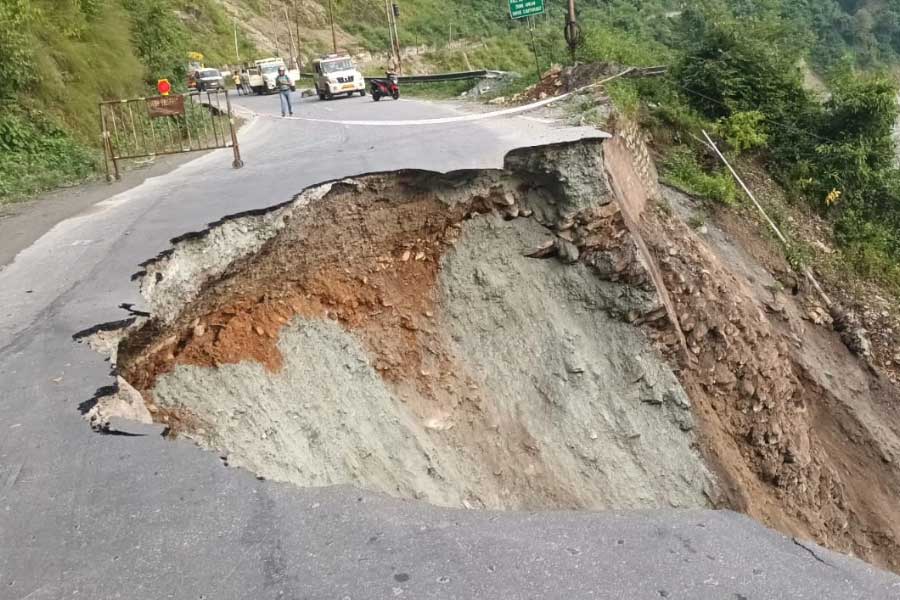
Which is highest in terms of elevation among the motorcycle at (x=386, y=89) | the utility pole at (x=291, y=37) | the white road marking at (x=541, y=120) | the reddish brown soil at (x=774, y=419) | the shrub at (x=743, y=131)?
the utility pole at (x=291, y=37)

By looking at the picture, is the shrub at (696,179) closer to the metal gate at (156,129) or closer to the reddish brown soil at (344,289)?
the reddish brown soil at (344,289)

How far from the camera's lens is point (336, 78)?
2484 centimetres

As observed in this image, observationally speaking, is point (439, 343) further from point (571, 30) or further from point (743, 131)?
point (571, 30)

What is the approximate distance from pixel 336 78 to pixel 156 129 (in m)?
10.7

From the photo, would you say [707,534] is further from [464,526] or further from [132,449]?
[132,449]

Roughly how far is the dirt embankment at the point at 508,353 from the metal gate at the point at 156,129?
4.01 m

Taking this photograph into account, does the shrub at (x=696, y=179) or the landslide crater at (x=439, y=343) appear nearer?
the landslide crater at (x=439, y=343)

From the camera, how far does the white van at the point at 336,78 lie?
2486cm

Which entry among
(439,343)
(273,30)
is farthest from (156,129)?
(273,30)

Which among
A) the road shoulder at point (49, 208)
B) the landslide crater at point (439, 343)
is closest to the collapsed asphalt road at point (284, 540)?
the landslide crater at point (439, 343)

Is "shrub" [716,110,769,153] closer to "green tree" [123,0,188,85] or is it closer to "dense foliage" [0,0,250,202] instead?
"dense foliage" [0,0,250,202]

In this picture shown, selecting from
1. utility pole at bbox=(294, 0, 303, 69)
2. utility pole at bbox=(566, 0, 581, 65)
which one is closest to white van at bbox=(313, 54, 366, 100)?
utility pole at bbox=(566, 0, 581, 65)

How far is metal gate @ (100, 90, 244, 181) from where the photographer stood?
995 cm

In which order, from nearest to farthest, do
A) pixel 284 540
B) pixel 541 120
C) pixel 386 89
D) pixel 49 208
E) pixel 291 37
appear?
1. pixel 284 540
2. pixel 49 208
3. pixel 541 120
4. pixel 386 89
5. pixel 291 37
